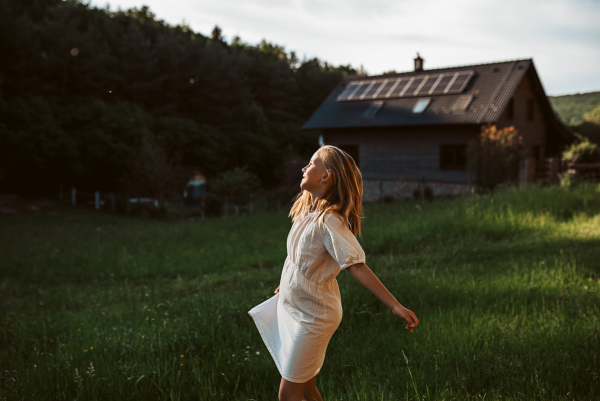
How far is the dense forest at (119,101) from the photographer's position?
30562 millimetres

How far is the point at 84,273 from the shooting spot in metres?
9.16

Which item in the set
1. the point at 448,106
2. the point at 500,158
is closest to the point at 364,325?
the point at 500,158

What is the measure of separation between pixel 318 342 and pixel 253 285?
165 inches

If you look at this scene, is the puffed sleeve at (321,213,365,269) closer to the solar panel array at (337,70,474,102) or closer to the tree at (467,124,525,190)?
the tree at (467,124,525,190)

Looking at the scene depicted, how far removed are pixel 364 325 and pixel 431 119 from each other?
68.2ft

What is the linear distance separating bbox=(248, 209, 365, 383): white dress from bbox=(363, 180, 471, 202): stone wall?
2038 cm

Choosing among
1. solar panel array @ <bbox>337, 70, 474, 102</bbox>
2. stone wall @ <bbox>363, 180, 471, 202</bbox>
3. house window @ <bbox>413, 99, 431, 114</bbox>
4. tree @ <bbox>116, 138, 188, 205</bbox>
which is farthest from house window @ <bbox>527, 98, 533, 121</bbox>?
tree @ <bbox>116, 138, 188, 205</bbox>

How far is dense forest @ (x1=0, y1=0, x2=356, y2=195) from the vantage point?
3056 centimetres

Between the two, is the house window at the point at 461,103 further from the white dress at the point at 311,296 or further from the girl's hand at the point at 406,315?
the girl's hand at the point at 406,315

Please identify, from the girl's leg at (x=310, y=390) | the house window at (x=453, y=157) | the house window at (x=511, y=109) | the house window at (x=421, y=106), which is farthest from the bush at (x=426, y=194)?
the girl's leg at (x=310, y=390)

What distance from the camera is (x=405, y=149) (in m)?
25.2

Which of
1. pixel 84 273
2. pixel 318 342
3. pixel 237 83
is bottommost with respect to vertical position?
pixel 84 273

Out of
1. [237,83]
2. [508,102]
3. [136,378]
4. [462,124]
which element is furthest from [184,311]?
[237,83]

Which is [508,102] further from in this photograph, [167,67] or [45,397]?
[167,67]
